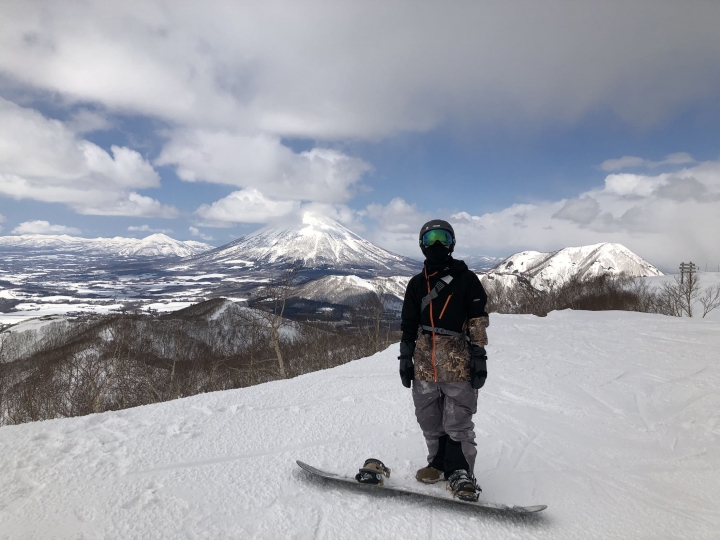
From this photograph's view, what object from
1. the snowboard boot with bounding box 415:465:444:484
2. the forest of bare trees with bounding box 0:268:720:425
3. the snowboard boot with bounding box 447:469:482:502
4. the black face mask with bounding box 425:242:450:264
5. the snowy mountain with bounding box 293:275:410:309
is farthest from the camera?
the snowy mountain with bounding box 293:275:410:309

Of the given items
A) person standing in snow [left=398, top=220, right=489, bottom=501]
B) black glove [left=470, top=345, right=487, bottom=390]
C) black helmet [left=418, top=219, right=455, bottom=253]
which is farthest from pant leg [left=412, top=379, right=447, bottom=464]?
black helmet [left=418, top=219, right=455, bottom=253]

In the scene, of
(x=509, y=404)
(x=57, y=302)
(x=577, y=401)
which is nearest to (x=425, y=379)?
(x=509, y=404)

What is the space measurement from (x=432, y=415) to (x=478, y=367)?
2.41 feet

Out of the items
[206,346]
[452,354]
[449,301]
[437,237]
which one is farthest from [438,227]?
[206,346]

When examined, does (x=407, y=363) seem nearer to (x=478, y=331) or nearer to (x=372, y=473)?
(x=478, y=331)

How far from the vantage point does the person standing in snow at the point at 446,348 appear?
10.5ft

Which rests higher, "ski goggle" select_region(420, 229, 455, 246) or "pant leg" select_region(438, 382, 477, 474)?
"ski goggle" select_region(420, 229, 455, 246)

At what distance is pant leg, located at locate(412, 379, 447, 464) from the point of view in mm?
3357

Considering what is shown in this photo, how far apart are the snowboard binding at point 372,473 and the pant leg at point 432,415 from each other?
0.51m

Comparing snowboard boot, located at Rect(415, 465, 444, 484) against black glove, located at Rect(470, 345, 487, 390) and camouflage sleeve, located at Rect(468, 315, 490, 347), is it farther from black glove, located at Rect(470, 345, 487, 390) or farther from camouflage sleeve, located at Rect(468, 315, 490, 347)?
camouflage sleeve, located at Rect(468, 315, 490, 347)

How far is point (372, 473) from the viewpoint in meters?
3.28

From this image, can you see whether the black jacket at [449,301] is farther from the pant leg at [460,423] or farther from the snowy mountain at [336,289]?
the snowy mountain at [336,289]

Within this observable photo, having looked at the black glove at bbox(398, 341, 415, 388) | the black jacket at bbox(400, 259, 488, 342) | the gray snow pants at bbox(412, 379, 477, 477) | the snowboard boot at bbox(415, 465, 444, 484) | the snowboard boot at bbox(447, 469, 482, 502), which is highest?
the black jacket at bbox(400, 259, 488, 342)

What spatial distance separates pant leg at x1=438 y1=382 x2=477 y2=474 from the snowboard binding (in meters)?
0.62
